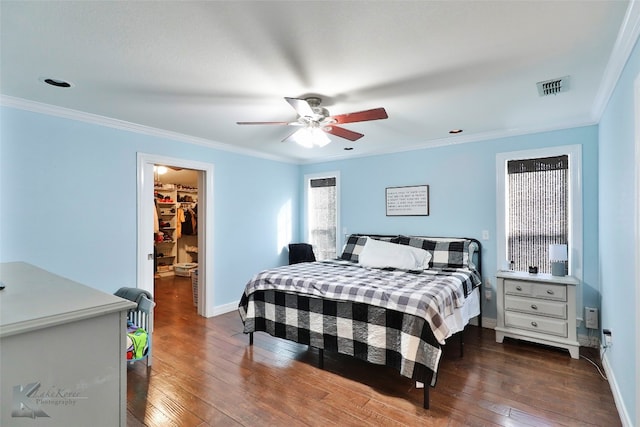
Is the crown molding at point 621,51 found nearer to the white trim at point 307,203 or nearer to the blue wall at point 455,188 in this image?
the blue wall at point 455,188

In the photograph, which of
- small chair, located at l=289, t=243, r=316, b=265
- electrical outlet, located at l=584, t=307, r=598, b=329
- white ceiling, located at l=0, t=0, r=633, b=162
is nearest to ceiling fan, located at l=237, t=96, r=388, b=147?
white ceiling, located at l=0, t=0, r=633, b=162

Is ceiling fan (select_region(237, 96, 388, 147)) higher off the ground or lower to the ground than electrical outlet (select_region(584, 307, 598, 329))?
higher

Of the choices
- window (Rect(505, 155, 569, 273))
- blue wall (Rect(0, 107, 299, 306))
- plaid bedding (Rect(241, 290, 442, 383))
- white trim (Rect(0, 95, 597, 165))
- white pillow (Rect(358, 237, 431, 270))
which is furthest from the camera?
white pillow (Rect(358, 237, 431, 270))

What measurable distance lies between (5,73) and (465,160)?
456 cm

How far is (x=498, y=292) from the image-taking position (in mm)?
3416

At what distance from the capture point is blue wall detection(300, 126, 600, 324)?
3316mm

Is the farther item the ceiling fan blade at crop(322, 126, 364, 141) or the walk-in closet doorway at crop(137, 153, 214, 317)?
the walk-in closet doorway at crop(137, 153, 214, 317)

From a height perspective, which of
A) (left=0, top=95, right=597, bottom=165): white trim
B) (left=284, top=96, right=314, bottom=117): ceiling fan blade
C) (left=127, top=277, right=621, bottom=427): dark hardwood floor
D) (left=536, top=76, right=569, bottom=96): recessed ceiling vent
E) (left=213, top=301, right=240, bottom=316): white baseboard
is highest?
(left=536, top=76, right=569, bottom=96): recessed ceiling vent

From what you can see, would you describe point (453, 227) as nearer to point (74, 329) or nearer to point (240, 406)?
point (240, 406)

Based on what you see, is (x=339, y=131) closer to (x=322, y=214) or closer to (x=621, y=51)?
(x=621, y=51)

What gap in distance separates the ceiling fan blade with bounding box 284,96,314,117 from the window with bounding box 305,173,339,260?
2.90 metres

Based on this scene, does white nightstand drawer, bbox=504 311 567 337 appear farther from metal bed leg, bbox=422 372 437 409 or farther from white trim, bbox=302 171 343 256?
white trim, bbox=302 171 343 256

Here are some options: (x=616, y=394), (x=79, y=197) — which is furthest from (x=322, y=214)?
(x=616, y=394)

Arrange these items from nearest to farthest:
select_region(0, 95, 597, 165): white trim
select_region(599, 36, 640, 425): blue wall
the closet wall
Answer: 1. select_region(599, 36, 640, 425): blue wall
2. select_region(0, 95, 597, 165): white trim
3. the closet wall
